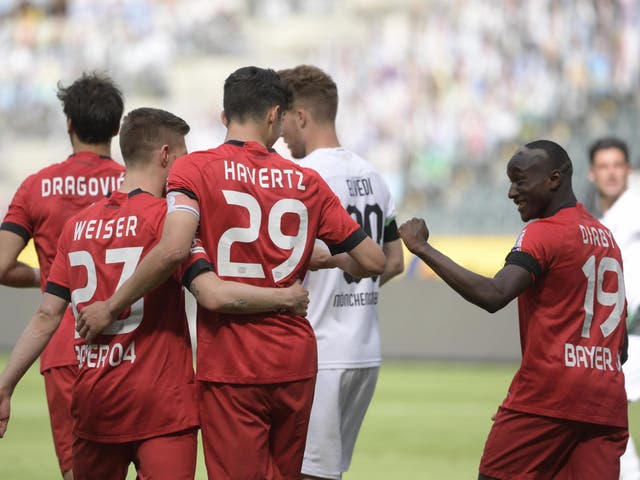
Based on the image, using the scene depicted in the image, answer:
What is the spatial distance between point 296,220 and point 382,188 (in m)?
1.67

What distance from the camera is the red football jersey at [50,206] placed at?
5.76 m

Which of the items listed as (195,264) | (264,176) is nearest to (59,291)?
(195,264)

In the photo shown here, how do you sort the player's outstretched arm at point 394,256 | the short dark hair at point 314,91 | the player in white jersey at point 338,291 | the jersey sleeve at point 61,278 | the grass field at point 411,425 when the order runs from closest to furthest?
the jersey sleeve at point 61,278
the player in white jersey at point 338,291
the short dark hair at point 314,91
the player's outstretched arm at point 394,256
the grass field at point 411,425

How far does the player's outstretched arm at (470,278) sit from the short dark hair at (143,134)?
1.06 meters

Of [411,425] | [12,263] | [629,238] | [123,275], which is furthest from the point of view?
[411,425]

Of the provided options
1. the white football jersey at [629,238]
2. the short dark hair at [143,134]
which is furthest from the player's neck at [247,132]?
the white football jersey at [629,238]

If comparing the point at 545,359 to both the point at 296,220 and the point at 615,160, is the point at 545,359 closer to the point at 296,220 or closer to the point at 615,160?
the point at 296,220

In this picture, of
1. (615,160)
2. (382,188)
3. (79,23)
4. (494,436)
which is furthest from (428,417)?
(79,23)

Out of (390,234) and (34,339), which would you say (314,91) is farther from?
(34,339)

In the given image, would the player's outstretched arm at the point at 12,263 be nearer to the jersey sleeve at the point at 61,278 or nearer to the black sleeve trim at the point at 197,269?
the jersey sleeve at the point at 61,278

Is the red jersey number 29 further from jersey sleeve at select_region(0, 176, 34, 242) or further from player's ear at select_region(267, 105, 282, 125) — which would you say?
jersey sleeve at select_region(0, 176, 34, 242)

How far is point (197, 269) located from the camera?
4.32 meters

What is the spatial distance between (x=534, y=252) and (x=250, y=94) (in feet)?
4.34

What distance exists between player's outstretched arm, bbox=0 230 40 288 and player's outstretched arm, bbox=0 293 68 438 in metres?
1.05
